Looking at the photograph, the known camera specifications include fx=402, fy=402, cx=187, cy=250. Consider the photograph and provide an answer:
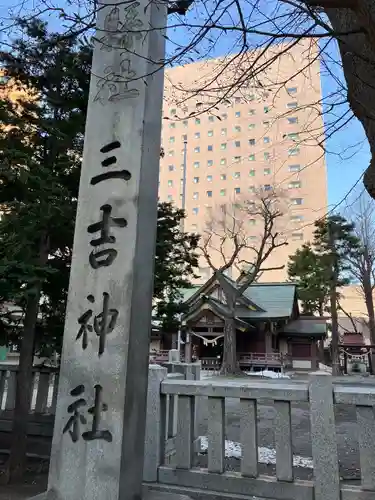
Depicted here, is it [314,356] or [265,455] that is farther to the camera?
[314,356]

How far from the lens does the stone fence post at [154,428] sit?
152 inches

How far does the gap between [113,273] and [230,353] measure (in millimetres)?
19039

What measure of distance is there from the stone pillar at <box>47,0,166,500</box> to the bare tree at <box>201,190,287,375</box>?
16.4 meters

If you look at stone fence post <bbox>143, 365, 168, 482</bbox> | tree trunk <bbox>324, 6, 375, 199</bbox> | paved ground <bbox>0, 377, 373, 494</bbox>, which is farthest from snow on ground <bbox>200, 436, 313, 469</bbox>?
tree trunk <bbox>324, 6, 375, 199</bbox>

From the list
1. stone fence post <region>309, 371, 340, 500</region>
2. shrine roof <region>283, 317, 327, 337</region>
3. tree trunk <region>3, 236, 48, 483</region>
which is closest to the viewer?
stone fence post <region>309, 371, 340, 500</region>

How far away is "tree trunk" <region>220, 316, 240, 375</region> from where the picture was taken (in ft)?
67.4

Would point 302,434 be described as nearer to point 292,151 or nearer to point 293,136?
point 292,151

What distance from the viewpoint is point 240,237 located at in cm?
2308

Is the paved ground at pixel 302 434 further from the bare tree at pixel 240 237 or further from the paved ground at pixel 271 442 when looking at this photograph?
the bare tree at pixel 240 237

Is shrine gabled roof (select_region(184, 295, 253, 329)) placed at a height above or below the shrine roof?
above

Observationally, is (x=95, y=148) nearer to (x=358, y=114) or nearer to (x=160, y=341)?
(x=358, y=114)

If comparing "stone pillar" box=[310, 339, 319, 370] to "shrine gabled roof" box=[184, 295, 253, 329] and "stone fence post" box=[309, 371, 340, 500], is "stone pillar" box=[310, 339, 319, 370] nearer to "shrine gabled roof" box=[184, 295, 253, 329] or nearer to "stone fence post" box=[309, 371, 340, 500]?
"shrine gabled roof" box=[184, 295, 253, 329]

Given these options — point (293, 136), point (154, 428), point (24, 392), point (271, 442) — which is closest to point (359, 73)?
point (293, 136)

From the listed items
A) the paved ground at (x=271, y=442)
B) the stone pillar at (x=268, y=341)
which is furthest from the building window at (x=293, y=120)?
the stone pillar at (x=268, y=341)
